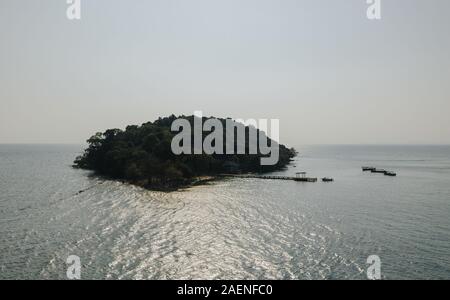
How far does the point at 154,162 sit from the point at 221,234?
61245 millimetres

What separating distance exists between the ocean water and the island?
46.2ft

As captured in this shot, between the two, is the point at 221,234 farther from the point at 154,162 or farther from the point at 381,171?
the point at 381,171

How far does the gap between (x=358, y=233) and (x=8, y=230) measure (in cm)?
5818

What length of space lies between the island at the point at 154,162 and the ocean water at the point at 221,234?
1409 centimetres

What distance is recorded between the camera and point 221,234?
2203 inches

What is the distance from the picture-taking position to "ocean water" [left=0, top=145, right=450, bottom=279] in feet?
136

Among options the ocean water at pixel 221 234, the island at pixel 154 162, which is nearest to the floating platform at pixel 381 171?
the island at pixel 154 162

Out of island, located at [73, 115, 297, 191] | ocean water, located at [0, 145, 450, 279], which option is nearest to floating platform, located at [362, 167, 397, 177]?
island, located at [73, 115, 297, 191]

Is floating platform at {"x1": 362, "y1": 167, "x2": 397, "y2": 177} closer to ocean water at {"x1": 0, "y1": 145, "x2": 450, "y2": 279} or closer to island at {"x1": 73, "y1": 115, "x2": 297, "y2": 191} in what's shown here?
island at {"x1": 73, "y1": 115, "x2": 297, "y2": 191}

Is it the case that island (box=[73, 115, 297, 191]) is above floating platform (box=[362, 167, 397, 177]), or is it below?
above

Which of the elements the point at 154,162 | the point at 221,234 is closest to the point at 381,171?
the point at 154,162
